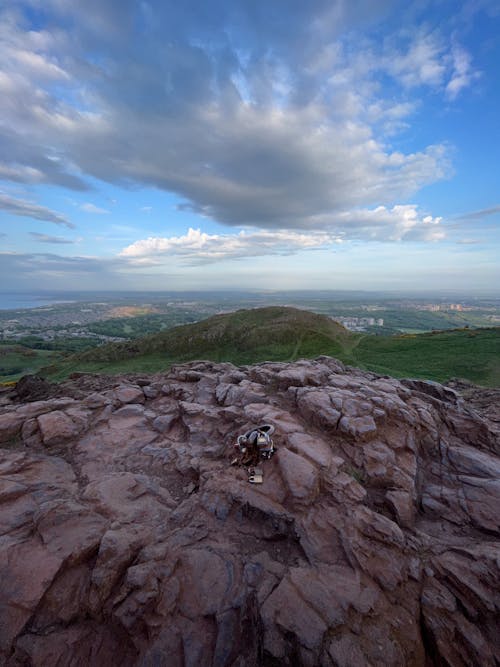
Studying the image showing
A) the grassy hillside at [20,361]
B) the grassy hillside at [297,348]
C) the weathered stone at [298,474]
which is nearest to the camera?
the weathered stone at [298,474]

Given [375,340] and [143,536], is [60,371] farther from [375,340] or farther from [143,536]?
[375,340]

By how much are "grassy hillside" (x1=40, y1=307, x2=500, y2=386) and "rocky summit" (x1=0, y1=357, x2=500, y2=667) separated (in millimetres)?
26259

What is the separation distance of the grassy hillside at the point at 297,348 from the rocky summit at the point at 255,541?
2626 cm

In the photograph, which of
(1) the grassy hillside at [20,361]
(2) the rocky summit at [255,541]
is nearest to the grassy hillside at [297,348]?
(1) the grassy hillside at [20,361]

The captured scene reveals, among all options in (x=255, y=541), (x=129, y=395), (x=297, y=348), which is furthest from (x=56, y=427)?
(x=297, y=348)

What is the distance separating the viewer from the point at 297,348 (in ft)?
164

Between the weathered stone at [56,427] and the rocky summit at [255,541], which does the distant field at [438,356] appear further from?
the weathered stone at [56,427]

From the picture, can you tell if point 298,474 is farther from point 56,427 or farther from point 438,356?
point 438,356

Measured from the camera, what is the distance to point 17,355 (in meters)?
65.6


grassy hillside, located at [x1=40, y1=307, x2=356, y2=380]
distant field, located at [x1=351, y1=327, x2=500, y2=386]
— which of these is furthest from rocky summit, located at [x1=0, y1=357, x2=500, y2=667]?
grassy hillside, located at [x1=40, y1=307, x2=356, y2=380]

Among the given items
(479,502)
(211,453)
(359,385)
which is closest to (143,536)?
(211,453)

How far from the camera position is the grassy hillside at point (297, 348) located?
36.3 meters

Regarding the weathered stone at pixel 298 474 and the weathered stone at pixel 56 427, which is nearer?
the weathered stone at pixel 298 474

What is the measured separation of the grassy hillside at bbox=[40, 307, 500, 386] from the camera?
3628 centimetres
